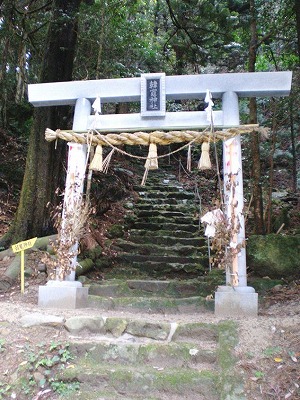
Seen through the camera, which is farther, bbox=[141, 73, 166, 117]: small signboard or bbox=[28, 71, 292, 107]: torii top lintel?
bbox=[141, 73, 166, 117]: small signboard

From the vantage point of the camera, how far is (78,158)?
5129mm

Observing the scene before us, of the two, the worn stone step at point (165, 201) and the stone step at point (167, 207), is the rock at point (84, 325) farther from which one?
the worn stone step at point (165, 201)

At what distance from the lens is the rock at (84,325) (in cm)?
373

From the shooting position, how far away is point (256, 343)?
Answer: 3.36 metres

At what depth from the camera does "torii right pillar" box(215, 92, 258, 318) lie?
14.0 ft

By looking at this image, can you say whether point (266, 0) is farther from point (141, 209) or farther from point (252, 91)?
point (141, 209)

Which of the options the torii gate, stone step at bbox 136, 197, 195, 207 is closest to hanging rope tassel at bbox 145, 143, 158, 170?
the torii gate

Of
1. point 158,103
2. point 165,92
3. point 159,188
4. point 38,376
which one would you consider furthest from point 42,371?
point 159,188

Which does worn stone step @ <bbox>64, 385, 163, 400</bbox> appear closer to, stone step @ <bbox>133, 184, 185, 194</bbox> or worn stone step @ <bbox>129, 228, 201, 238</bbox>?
worn stone step @ <bbox>129, 228, 201, 238</bbox>

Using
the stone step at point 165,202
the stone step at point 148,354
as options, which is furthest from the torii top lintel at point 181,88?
the stone step at point 165,202

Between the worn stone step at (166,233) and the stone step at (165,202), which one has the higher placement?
the stone step at (165,202)

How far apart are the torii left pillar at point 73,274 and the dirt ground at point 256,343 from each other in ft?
0.69

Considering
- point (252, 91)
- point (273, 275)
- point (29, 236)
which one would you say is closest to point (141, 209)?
point (29, 236)

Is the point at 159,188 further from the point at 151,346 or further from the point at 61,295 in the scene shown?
the point at 151,346
